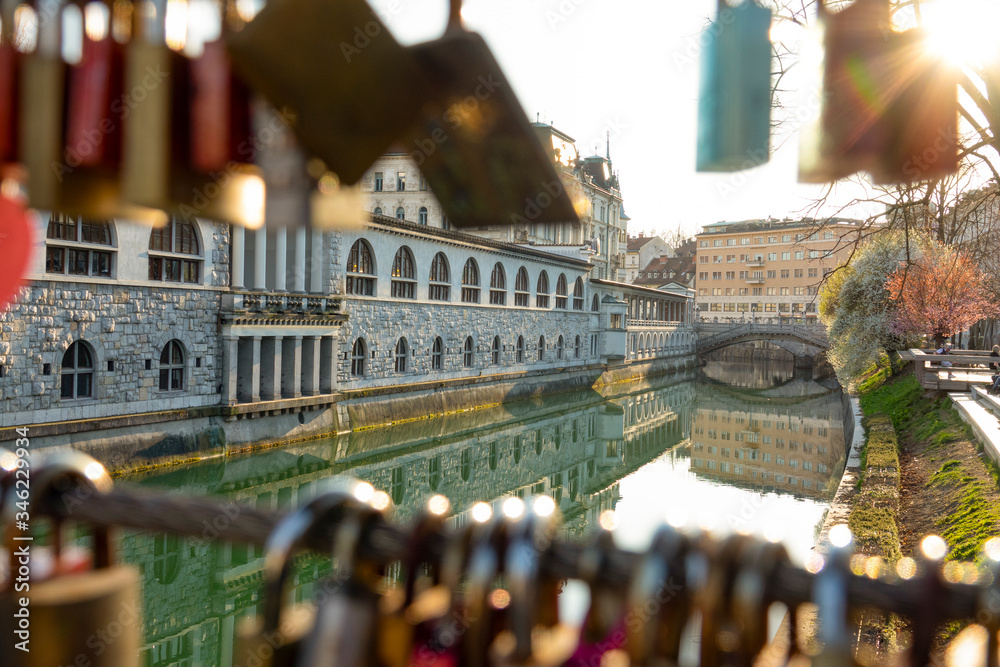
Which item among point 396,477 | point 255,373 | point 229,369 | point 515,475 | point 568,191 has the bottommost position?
point 515,475

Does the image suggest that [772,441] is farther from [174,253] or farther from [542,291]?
[174,253]

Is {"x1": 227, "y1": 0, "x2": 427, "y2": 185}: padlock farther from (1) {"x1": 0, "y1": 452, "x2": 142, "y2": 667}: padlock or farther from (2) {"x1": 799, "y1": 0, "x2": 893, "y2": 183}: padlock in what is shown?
(2) {"x1": 799, "y1": 0, "x2": 893, "y2": 183}: padlock

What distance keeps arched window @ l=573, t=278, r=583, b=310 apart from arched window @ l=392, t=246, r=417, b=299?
13.8 meters

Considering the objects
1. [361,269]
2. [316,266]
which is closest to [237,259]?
[316,266]

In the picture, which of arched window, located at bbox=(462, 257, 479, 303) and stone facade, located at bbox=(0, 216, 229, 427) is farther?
arched window, located at bbox=(462, 257, 479, 303)

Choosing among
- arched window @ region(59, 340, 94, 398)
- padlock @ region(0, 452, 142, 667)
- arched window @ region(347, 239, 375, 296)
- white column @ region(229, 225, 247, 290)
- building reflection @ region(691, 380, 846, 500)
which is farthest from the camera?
arched window @ region(347, 239, 375, 296)

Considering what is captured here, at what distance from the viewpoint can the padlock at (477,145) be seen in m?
1.03

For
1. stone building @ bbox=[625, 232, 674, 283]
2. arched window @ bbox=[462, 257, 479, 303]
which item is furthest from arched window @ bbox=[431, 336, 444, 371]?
stone building @ bbox=[625, 232, 674, 283]

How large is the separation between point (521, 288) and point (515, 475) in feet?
47.1

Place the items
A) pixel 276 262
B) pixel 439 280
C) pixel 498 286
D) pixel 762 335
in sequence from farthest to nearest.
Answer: pixel 762 335 → pixel 498 286 → pixel 439 280 → pixel 276 262

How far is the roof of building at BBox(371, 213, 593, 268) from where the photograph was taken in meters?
21.1

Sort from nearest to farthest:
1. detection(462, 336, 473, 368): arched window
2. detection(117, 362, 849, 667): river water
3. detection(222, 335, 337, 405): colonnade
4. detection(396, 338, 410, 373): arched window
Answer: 1. detection(117, 362, 849, 667): river water
2. detection(222, 335, 337, 405): colonnade
3. detection(396, 338, 410, 373): arched window
4. detection(462, 336, 473, 368): arched window

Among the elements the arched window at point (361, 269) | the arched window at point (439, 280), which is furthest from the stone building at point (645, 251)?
the arched window at point (361, 269)

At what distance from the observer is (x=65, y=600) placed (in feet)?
2.94
